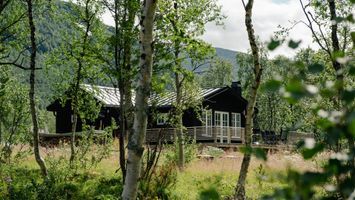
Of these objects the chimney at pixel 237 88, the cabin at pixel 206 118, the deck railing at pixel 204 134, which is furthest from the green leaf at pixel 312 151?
the chimney at pixel 237 88

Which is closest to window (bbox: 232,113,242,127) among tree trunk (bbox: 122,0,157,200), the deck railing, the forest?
the deck railing

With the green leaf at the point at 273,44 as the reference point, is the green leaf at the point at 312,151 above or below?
below

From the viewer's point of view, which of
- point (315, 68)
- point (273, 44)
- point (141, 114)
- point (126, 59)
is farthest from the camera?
point (126, 59)

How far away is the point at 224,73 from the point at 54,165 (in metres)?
70.9

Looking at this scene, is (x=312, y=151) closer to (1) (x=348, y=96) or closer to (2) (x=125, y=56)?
(1) (x=348, y=96)

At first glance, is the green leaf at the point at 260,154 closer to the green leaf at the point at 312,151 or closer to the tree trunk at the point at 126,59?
the green leaf at the point at 312,151

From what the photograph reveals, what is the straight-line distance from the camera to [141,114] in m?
6.68

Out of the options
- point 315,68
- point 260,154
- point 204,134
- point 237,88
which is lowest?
point 260,154

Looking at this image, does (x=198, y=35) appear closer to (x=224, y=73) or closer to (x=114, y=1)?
(x=114, y=1)

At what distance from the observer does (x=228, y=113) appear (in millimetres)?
42375

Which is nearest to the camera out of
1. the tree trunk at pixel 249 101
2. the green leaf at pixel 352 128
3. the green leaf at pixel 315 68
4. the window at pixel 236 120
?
the green leaf at pixel 352 128

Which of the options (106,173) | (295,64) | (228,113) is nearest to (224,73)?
(228,113)

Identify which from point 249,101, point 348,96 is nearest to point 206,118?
point 249,101

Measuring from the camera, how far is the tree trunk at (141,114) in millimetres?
6641
